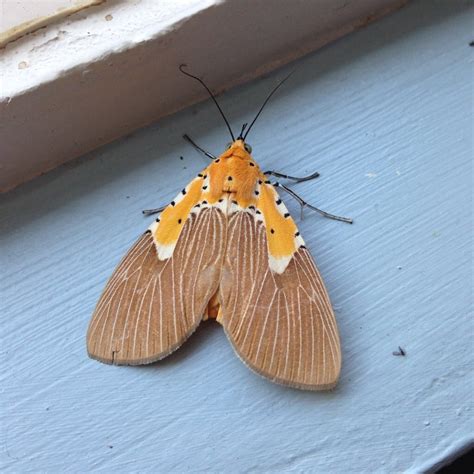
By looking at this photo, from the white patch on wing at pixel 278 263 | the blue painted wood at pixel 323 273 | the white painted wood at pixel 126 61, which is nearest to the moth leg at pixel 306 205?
the blue painted wood at pixel 323 273

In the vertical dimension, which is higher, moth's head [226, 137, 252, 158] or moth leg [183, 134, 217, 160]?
moth leg [183, 134, 217, 160]

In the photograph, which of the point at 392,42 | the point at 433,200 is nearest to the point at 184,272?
the point at 433,200

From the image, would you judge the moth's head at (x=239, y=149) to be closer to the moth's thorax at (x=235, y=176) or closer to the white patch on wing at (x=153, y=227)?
the moth's thorax at (x=235, y=176)

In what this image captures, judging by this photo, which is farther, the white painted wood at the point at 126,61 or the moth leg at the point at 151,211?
the moth leg at the point at 151,211

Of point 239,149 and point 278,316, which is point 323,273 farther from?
point 239,149

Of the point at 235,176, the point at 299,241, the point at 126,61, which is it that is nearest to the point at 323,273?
the point at 299,241

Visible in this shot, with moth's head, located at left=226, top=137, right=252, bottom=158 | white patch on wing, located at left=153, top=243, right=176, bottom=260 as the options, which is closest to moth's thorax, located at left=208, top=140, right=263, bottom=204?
moth's head, located at left=226, top=137, right=252, bottom=158

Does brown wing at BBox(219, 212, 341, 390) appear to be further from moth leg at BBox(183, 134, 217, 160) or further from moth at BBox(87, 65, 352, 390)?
moth leg at BBox(183, 134, 217, 160)
